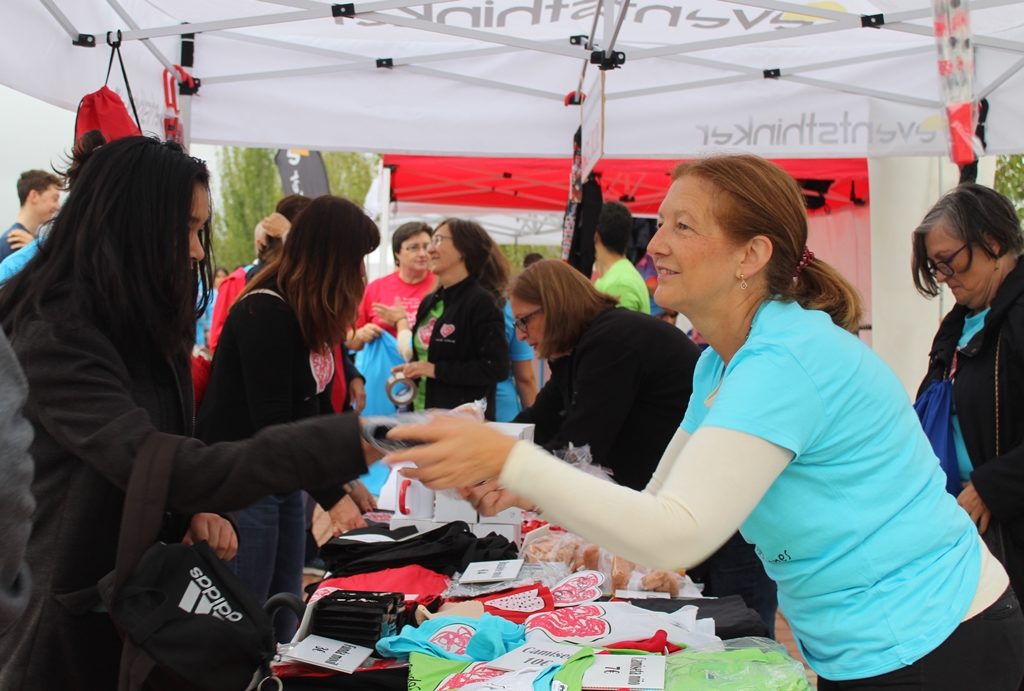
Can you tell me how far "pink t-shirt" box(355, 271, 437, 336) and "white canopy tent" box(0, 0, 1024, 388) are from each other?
5.66 feet

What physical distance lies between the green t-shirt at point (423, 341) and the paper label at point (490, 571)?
105 inches

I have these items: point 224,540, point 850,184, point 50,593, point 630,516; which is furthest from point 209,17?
point 850,184

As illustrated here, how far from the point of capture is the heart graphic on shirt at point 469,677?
1949 millimetres

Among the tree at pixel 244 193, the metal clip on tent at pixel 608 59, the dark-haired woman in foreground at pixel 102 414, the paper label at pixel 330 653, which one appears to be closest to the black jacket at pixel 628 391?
the metal clip on tent at pixel 608 59

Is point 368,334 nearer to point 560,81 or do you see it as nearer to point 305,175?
point 560,81

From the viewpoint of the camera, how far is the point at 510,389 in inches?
224

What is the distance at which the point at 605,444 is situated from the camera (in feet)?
11.7

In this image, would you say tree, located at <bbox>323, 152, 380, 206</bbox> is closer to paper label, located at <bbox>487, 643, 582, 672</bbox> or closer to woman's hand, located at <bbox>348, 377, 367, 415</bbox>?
woman's hand, located at <bbox>348, 377, 367, 415</bbox>

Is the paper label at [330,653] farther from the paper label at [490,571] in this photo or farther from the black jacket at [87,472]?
the paper label at [490,571]

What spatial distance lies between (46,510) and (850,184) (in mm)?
8298

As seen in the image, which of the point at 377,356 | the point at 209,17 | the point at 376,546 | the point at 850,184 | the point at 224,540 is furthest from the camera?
the point at 850,184

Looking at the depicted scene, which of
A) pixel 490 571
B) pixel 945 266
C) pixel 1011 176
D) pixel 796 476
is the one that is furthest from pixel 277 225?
pixel 1011 176

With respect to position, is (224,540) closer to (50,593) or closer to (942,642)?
(50,593)

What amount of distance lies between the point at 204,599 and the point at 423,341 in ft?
13.1
